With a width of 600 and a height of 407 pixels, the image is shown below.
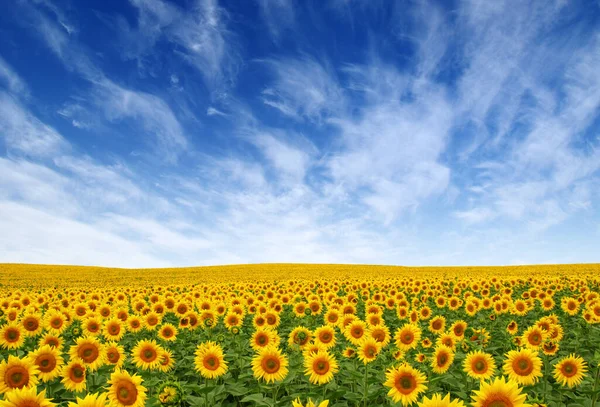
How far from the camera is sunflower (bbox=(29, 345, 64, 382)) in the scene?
7.41 m

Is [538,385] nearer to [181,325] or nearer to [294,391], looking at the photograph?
[294,391]

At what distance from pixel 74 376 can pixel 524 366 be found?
7.58m

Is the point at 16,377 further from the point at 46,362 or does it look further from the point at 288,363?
the point at 288,363

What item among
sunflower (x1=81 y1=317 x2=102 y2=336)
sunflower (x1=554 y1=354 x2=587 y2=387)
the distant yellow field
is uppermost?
the distant yellow field

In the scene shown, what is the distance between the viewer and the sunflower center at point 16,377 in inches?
255

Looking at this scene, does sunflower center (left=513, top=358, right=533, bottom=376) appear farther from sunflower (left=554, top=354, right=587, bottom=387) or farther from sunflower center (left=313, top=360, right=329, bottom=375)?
sunflower center (left=313, top=360, right=329, bottom=375)

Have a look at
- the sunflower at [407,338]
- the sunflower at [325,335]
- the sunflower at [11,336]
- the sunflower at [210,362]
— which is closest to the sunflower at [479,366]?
the sunflower at [407,338]

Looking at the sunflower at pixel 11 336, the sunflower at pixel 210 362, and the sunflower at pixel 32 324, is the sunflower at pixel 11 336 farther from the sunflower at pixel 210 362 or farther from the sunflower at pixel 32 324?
the sunflower at pixel 210 362

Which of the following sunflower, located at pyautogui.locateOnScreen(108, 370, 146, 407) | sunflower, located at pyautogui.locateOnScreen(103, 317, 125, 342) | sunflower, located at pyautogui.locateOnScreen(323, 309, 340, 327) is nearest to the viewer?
sunflower, located at pyautogui.locateOnScreen(108, 370, 146, 407)

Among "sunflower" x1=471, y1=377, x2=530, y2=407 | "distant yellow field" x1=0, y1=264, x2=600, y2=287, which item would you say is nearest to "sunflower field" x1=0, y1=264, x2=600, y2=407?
"sunflower" x1=471, y1=377, x2=530, y2=407

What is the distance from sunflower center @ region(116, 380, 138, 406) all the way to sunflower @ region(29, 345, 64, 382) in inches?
77.0

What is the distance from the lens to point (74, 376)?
7504 mm

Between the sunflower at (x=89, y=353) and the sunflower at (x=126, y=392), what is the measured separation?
183cm

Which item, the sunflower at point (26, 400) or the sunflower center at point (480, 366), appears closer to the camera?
the sunflower at point (26, 400)
